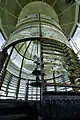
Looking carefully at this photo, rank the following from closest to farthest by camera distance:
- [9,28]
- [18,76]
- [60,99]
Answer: [60,99]
[18,76]
[9,28]

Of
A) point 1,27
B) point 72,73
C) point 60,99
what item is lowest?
point 60,99

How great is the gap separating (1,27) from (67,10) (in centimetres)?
207

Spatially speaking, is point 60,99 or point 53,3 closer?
point 60,99

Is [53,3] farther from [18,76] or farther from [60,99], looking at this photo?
[60,99]

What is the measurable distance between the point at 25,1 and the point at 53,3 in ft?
2.74

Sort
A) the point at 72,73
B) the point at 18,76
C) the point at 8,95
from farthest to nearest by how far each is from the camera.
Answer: the point at 18,76
the point at 8,95
the point at 72,73

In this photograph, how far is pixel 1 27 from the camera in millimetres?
4945

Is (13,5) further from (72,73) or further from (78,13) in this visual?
(72,73)

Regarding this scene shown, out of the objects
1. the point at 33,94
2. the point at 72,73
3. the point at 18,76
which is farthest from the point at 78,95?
the point at 18,76

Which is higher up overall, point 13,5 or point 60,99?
point 13,5

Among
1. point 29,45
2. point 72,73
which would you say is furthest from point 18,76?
point 72,73

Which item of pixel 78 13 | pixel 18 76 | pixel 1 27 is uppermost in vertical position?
pixel 78 13

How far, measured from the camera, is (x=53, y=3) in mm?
4977

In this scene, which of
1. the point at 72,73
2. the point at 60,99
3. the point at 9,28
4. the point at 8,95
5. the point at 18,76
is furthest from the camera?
the point at 9,28
